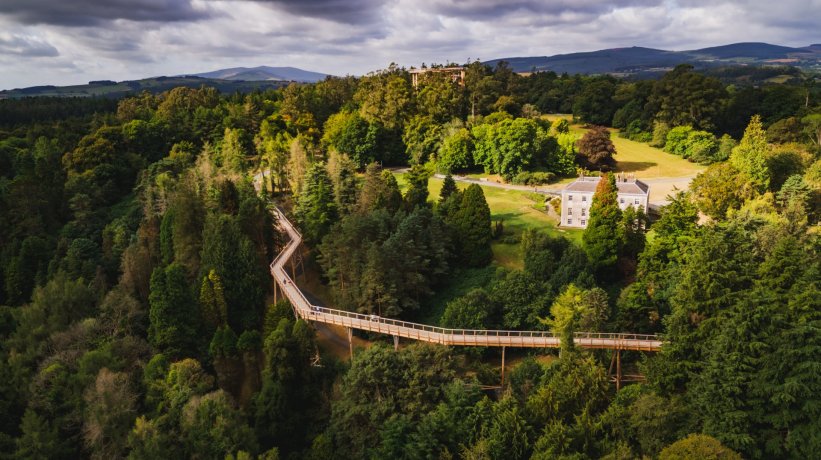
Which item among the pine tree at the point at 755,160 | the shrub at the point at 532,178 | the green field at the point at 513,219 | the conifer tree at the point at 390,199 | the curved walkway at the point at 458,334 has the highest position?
the pine tree at the point at 755,160

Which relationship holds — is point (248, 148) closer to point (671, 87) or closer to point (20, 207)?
point (20, 207)

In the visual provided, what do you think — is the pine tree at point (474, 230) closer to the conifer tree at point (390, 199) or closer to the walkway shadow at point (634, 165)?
the conifer tree at point (390, 199)

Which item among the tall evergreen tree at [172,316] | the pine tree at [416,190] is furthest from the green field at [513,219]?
the tall evergreen tree at [172,316]

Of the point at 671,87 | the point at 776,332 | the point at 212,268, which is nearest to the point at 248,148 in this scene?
the point at 212,268

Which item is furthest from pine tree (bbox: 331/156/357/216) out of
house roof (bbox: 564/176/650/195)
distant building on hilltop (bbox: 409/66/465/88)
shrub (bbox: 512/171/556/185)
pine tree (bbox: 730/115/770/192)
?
distant building on hilltop (bbox: 409/66/465/88)

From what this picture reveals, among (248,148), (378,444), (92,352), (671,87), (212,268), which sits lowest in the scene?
(378,444)

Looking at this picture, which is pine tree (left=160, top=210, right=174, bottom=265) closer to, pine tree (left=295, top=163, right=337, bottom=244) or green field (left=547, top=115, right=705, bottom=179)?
pine tree (left=295, top=163, right=337, bottom=244)

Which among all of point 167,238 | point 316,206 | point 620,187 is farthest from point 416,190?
point 167,238
